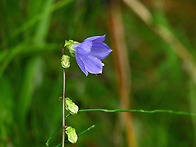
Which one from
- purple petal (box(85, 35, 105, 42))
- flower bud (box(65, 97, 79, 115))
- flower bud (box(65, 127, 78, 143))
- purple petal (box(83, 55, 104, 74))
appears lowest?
flower bud (box(65, 127, 78, 143))

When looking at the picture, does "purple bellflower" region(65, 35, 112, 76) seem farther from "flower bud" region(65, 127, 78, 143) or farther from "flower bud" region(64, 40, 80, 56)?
"flower bud" region(65, 127, 78, 143)

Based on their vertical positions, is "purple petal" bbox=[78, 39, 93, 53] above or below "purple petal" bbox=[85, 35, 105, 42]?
below

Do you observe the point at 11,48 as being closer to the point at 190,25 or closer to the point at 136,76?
the point at 136,76

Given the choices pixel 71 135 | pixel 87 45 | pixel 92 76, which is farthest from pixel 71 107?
pixel 92 76

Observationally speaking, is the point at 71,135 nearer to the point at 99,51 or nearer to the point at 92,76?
the point at 99,51

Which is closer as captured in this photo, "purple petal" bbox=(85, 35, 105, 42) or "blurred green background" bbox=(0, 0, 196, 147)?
"purple petal" bbox=(85, 35, 105, 42)

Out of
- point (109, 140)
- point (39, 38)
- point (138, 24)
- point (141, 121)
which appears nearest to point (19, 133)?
point (39, 38)

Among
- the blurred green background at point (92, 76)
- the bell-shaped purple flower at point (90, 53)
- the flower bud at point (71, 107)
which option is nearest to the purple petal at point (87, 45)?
the bell-shaped purple flower at point (90, 53)

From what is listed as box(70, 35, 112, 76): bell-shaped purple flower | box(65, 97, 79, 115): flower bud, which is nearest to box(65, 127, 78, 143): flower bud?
box(65, 97, 79, 115): flower bud
